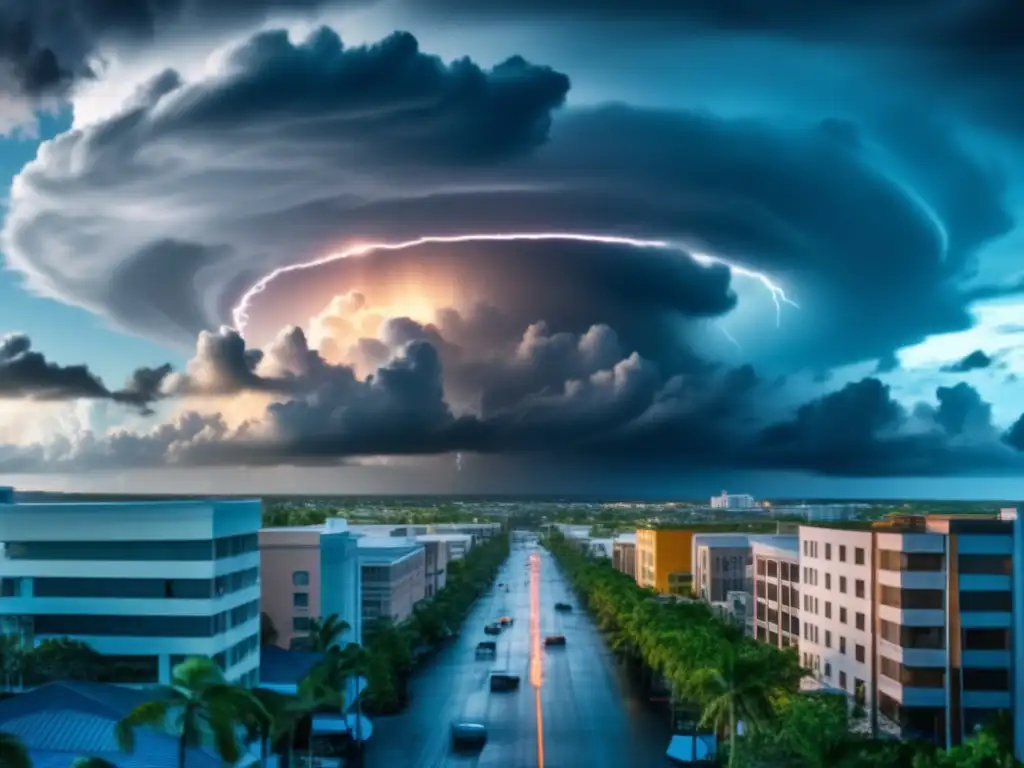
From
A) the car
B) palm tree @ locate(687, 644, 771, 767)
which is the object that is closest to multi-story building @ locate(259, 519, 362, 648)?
the car

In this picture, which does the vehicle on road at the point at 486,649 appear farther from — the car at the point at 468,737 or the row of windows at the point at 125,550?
the row of windows at the point at 125,550

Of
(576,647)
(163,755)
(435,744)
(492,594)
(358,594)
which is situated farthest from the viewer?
(492,594)

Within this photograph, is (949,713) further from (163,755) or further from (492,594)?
(492,594)

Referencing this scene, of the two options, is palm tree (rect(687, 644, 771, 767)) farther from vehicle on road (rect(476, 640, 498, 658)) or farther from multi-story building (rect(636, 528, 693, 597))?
multi-story building (rect(636, 528, 693, 597))

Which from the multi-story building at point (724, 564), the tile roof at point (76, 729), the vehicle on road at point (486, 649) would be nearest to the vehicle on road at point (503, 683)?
the vehicle on road at point (486, 649)

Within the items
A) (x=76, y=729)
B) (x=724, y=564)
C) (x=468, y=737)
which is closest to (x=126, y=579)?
(x=76, y=729)

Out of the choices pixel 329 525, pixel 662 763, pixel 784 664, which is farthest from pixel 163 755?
pixel 329 525
